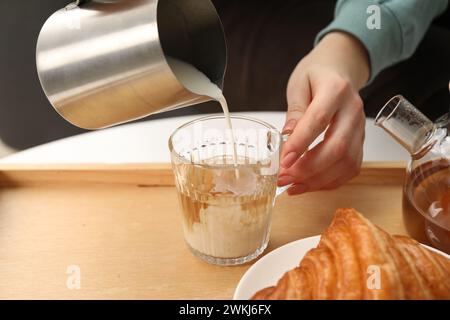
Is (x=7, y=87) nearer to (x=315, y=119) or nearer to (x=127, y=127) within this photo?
(x=127, y=127)

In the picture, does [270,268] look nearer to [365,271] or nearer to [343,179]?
[365,271]

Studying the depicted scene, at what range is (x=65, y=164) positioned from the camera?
942 millimetres

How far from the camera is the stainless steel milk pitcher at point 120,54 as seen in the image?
0.58 m

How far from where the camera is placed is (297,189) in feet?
2.82

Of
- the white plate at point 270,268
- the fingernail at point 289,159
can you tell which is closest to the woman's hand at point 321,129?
the fingernail at point 289,159

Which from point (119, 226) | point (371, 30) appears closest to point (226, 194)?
point (119, 226)

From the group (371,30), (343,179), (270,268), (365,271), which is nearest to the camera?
(365,271)

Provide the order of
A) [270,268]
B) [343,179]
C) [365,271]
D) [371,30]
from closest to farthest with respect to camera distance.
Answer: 1. [365,271]
2. [270,268]
3. [343,179]
4. [371,30]

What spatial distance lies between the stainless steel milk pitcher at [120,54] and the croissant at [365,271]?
228mm

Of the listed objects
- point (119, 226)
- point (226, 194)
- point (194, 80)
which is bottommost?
point (119, 226)

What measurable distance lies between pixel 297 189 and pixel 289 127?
108mm

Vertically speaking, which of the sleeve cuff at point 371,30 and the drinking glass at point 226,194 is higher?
the sleeve cuff at point 371,30

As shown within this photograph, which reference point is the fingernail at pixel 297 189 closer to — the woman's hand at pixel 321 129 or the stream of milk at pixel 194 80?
the woman's hand at pixel 321 129

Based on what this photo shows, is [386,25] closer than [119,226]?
No
